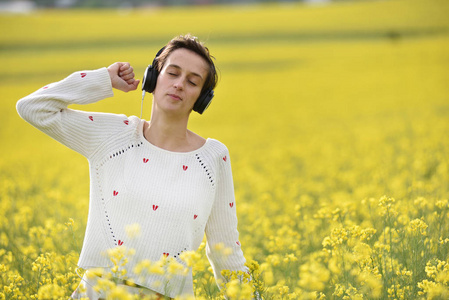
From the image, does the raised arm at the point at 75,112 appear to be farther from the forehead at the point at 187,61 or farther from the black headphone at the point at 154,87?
the forehead at the point at 187,61

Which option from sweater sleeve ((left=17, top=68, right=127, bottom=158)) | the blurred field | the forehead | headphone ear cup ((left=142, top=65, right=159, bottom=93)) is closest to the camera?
sweater sleeve ((left=17, top=68, right=127, bottom=158))

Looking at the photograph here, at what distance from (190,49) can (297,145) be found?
9.58 meters

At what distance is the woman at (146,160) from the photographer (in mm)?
2641

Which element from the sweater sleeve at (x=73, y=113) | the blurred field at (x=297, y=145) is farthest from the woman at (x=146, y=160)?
the blurred field at (x=297, y=145)

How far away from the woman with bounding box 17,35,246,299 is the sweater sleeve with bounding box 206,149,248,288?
0.02 metres

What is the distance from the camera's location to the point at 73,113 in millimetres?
2674

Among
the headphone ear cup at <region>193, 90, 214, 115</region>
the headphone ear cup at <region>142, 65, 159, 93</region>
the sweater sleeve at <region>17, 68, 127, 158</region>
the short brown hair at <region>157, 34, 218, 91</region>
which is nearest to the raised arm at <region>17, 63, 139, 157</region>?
the sweater sleeve at <region>17, 68, 127, 158</region>

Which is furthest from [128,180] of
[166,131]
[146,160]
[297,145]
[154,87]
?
[297,145]

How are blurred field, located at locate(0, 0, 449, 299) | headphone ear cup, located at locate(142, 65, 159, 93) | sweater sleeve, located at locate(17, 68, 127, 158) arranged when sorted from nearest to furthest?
sweater sleeve, located at locate(17, 68, 127, 158), headphone ear cup, located at locate(142, 65, 159, 93), blurred field, located at locate(0, 0, 449, 299)

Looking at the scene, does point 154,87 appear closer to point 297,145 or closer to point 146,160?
point 146,160

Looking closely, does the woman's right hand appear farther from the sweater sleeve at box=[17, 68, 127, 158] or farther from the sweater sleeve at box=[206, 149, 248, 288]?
the sweater sleeve at box=[206, 149, 248, 288]

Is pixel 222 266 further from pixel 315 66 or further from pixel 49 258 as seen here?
pixel 315 66

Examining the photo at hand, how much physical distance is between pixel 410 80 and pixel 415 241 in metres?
22.3

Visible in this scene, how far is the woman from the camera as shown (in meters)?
2.64
